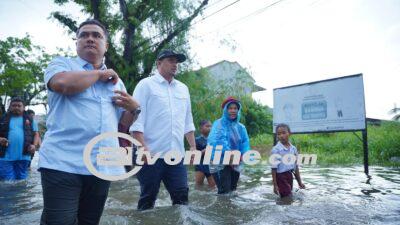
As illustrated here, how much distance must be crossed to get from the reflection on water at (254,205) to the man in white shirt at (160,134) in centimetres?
25

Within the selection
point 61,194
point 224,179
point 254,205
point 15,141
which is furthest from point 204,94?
point 61,194

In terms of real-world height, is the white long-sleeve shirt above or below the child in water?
above

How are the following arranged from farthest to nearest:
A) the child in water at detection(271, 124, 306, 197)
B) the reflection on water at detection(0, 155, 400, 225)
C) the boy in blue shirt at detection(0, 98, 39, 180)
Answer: the boy in blue shirt at detection(0, 98, 39, 180), the child in water at detection(271, 124, 306, 197), the reflection on water at detection(0, 155, 400, 225)

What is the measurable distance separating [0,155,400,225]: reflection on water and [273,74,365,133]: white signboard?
1864 mm

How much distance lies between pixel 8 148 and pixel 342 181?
661 centimetres

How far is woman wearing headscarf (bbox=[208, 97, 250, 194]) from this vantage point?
5391 mm

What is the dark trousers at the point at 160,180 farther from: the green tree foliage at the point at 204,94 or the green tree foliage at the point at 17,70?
the green tree foliage at the point at 17,70

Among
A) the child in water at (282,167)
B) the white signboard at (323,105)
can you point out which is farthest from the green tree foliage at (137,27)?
the child in water at (282,167)

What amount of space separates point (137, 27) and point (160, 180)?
37.5ft

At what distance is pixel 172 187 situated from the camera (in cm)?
375

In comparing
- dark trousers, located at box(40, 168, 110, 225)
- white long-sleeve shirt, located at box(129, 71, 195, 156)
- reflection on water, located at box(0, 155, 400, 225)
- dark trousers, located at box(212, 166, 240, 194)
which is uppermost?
white long-sleeve shirt, located at box(129, 71, 195, 156)

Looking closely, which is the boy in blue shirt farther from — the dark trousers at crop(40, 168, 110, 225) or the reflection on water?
the dark trousers at crop(40, 168, 110, 225)

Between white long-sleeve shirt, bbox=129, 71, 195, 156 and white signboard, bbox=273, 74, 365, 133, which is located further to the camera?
white signboard, bbox=273, 74, 365, 133

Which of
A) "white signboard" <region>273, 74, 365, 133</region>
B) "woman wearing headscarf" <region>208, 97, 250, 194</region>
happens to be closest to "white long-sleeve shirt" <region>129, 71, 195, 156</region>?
"woman wearing headscarf" <region>208, 97, 250, 194</region>
